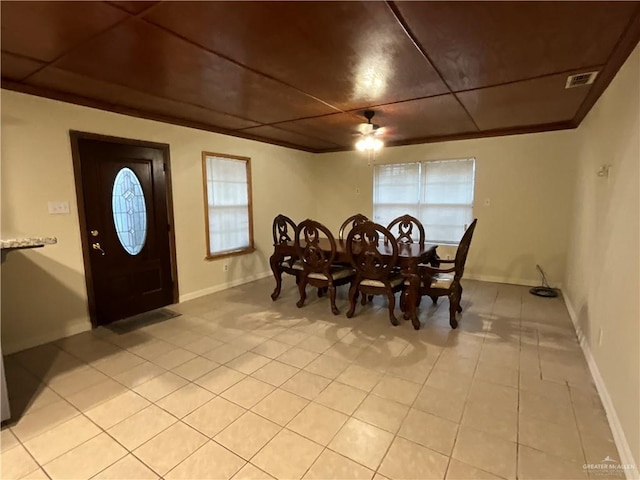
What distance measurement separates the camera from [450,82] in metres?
2.71

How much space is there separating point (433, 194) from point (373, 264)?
2546 millimetres

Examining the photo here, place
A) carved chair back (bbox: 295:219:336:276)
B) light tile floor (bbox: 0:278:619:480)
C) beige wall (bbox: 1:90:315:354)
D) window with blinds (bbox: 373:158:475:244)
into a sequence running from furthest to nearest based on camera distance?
window with blinds (bbox: 373:158:475:244) → carved chair back (bbox: 295:219:336:276) → beige wall (bbox: 1:90:315:354) → light tile floor (bbox: 0:278:619:480)

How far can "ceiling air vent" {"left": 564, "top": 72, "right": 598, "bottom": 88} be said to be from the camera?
2.52 m

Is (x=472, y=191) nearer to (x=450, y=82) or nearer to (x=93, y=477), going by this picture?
(x=450, y=82)

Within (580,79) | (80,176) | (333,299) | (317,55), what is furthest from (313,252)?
(580,79)

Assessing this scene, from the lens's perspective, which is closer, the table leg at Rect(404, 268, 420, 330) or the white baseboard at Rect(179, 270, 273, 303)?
the table leg at Rect(404, 268, 420, 330)

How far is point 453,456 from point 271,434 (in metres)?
0.97

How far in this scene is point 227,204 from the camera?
15.5 feet

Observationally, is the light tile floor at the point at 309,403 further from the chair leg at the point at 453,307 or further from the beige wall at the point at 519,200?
the beige wall at the point at 519,200

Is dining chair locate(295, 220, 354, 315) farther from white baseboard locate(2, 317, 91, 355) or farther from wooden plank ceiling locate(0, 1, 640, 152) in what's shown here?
white baseboard locate(2, 317, 91, 355)

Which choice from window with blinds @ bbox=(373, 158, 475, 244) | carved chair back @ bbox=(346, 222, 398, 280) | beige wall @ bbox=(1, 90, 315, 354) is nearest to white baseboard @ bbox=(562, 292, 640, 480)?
carved chair back @ bbox=(346, 222, 398, 280)

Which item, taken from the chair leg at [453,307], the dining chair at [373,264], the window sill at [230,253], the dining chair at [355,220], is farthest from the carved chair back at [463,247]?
the window sill at [230,253]

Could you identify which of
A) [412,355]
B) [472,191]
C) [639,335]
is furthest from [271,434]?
[472,191]

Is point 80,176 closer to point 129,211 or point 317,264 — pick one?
point 129,211
